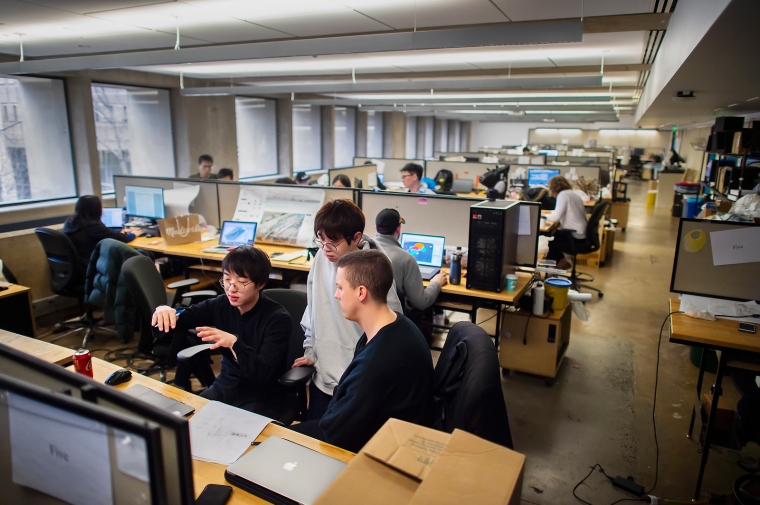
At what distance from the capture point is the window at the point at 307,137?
35.9 ft

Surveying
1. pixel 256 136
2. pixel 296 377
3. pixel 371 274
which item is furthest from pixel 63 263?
pixel 256 136

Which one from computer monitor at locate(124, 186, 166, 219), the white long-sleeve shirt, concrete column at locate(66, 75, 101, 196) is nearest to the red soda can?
computer monitor at locate(124, 186, 166, 219)

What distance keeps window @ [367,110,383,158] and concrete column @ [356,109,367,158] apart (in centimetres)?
88

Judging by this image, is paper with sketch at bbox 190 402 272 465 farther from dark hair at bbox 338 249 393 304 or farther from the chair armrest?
dark hair at bbox 338 249 393 304

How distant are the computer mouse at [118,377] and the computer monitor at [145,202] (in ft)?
10.9

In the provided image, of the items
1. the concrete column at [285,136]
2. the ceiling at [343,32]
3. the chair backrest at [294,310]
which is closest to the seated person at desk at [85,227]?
the ceiling at [343,32]

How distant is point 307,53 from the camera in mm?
3316

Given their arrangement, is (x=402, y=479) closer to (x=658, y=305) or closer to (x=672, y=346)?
(x=672, y=346)

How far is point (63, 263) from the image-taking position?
12.8 feet

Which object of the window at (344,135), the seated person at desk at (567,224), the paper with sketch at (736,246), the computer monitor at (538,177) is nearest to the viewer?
the paper with sketch at (736,246)

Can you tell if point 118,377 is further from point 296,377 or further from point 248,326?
point 296,377

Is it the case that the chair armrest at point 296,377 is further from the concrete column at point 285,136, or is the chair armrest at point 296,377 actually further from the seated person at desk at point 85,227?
the concrete column at point 285,136

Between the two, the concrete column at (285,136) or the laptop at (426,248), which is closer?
the laptop at (426,248)

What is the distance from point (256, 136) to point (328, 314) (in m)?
8.20
